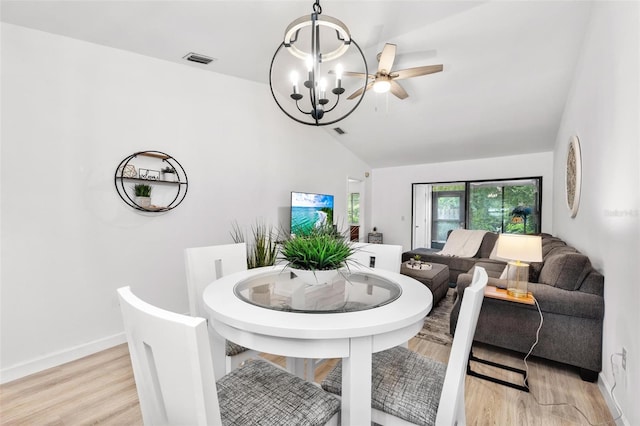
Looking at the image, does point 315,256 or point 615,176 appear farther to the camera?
point 615,176

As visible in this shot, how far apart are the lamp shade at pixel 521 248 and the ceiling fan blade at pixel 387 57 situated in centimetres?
186

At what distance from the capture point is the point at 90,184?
250cm

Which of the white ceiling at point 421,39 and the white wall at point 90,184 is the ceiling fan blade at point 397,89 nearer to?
the white ceiling at point 421,39

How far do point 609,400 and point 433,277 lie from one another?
Answer: 169 cm

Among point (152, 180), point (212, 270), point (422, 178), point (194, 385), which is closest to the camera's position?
point (194, 385)

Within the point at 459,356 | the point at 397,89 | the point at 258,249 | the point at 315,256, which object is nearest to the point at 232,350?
the point at 315,256

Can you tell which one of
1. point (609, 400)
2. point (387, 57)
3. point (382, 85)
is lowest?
point (609, 400)

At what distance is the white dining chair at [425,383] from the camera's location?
104 centimetres

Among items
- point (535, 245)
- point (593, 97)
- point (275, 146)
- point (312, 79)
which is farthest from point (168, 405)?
point (275, 146)

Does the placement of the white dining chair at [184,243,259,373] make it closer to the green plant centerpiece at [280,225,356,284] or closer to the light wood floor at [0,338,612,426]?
the green plant centerpiece at [280,225,356,284]

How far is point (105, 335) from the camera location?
2613mm

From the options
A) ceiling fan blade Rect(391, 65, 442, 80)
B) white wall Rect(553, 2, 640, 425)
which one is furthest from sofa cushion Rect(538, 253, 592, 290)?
ceiling fan blade Rect(391, 65, 442, 80)

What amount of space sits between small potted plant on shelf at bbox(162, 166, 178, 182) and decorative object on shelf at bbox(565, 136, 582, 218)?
4022 millimetres

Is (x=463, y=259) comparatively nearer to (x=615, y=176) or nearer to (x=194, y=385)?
(x=615, y=176)
